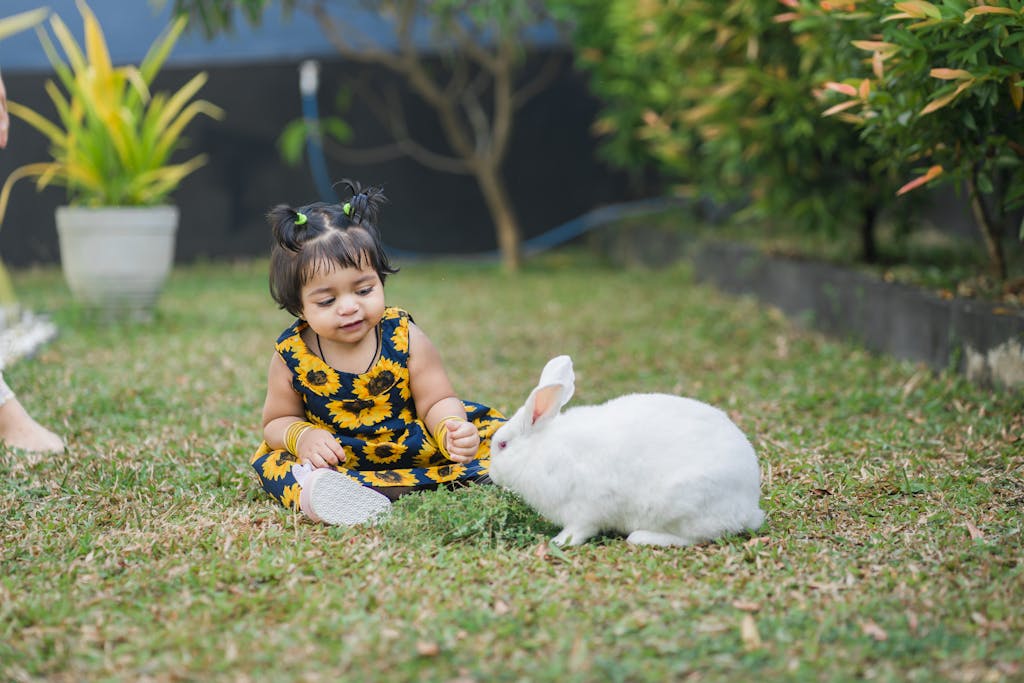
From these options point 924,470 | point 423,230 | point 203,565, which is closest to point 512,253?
point 423,230

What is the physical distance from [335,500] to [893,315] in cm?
254

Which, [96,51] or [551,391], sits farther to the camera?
[96,51]

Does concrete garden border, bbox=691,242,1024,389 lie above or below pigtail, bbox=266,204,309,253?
below

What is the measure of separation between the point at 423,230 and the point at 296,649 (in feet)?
25.5

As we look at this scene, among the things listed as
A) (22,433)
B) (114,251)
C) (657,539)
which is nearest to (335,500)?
(657,539)

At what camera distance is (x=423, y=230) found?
9.45 m

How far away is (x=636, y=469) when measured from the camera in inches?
88.9

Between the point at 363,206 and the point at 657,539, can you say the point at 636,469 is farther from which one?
the point at 363,206

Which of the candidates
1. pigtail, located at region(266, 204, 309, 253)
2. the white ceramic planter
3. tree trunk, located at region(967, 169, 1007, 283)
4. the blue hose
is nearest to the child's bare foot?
pigtail, located at region(266, 204, 309, 253)

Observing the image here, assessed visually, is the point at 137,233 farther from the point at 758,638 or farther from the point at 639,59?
the point at 758,638

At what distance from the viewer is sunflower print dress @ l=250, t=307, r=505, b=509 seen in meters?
2.74

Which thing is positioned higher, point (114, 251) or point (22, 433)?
point (114, 251)

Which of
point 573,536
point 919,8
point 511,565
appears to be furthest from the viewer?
point 919,8

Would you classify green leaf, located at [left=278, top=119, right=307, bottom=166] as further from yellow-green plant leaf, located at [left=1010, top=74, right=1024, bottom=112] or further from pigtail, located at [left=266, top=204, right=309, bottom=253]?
yellow-green plant leaf, located at [left=1010, top=74, right=1024, bottom=112]
